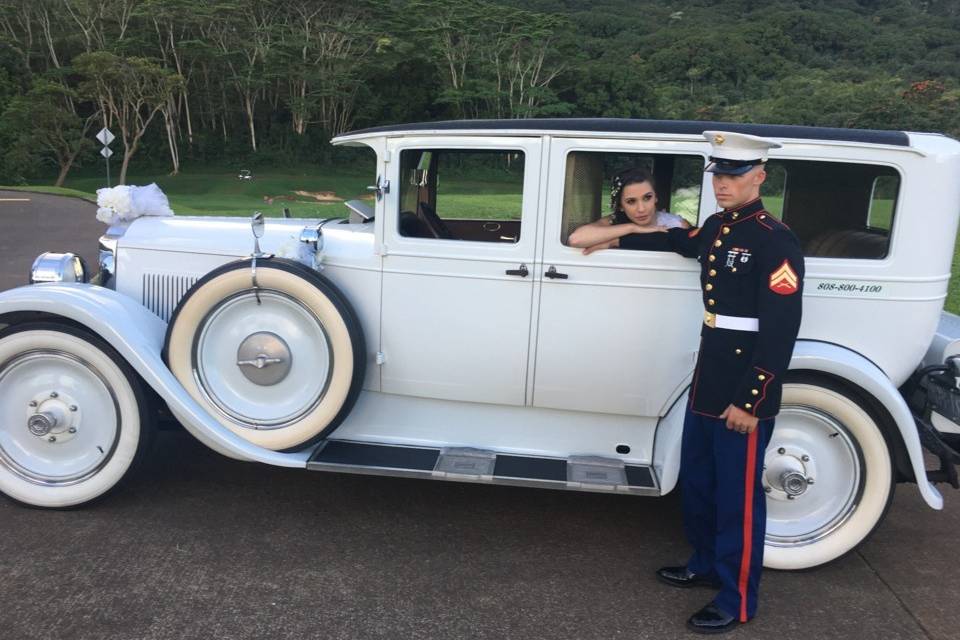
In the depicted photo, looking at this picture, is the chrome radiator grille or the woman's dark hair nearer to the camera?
the woman's dark hair

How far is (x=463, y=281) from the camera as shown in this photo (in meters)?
3.64

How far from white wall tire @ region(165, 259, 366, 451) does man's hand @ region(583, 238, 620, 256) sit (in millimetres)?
1170

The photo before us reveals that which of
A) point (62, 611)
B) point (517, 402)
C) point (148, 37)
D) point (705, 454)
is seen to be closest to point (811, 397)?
point (705, 454)

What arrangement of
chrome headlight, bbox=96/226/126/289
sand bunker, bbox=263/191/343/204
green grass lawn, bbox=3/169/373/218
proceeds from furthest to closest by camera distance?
green grass lawn, bbox=3/169/373/218 → sand bunker, bbox=263/191/343/204 → chrome headlight, bbox=96/226/126/289

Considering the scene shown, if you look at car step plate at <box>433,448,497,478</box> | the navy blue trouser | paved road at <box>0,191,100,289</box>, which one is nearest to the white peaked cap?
the navy blue trouser

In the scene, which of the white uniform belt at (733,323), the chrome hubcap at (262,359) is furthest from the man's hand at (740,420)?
the chrome hubcap at (262,359)

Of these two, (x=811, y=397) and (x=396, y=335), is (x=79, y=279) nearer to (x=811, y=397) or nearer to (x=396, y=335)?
(x=396, y=335)

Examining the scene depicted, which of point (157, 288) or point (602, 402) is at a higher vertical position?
point (157, 288)

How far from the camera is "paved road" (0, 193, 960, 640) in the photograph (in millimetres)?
2949

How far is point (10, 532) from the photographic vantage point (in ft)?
11.5

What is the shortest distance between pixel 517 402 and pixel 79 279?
2563 mm

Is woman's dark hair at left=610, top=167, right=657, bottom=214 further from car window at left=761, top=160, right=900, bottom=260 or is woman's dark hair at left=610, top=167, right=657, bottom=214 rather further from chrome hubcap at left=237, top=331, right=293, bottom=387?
chrome hubcap at left=237, top=331, right=293, bottom=387

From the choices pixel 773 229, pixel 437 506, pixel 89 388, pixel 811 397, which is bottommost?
pixel 437 506

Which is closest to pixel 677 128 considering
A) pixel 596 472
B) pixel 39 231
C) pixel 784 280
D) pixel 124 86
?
pixel 784 280
